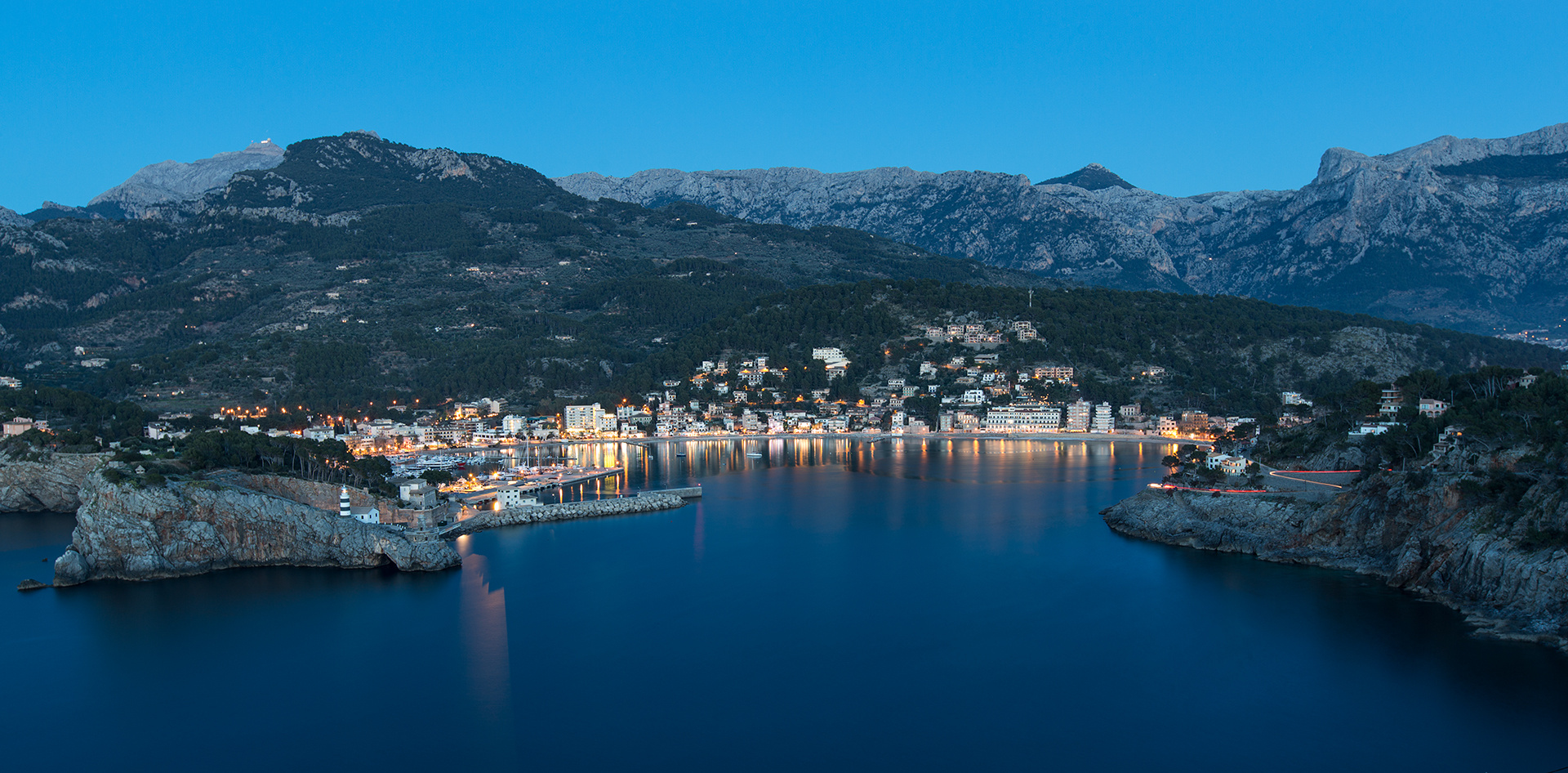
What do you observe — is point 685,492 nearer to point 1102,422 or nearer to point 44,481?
point 44,481

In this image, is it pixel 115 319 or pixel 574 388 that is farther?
pixel 115 319

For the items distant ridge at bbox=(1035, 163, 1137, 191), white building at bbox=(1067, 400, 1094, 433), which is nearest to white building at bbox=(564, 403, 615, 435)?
white building at bbox=(1067, 400, 1094, 433)

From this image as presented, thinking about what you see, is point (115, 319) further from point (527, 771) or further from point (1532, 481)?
point (1532, 481)

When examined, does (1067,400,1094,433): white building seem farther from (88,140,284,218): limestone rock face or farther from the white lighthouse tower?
(88,140,284,218): limestone rock face

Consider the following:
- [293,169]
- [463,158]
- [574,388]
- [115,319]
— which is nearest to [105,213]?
[293,169]

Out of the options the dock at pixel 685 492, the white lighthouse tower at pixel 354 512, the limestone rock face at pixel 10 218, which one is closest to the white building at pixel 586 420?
the dock at pixel 685 492

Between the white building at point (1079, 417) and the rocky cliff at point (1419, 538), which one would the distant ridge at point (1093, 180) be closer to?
the white building at point (1079, 417)
